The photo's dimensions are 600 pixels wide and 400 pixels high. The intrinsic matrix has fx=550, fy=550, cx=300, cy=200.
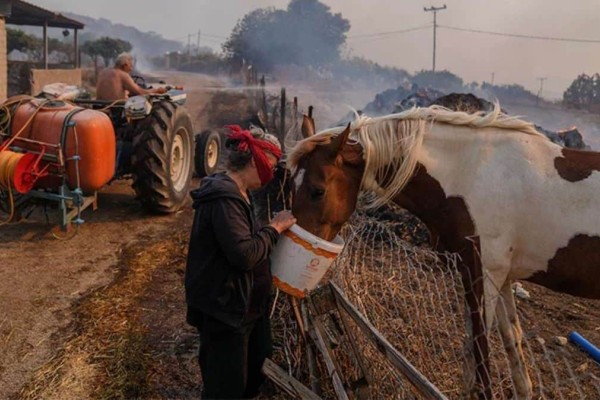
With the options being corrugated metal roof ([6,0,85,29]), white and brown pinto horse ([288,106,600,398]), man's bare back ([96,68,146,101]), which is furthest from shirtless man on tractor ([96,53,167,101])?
corrugated metal roof ([6,0,85,29])

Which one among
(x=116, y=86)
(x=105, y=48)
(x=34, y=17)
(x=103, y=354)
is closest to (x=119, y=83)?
(x=116, y=86)

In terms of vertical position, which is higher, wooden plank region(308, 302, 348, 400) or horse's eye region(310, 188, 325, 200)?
horse's eye region(310, 188, 325, 200)

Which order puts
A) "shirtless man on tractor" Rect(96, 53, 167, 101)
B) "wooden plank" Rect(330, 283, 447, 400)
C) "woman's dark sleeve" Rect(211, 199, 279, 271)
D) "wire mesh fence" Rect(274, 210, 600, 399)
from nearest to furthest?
"wooden plank" Rect(330, 283, 447, 400) → "woman's dark sleeve" Rect(211, 199, 279, 271) → "wire mesh fence" Rect(274, 210, 600, 399) → "shirtless man on tractor" Rect(96, 53, 167, 101)

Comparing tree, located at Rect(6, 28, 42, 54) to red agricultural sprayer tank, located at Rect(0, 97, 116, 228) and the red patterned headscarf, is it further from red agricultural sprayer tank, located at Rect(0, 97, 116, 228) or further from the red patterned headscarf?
the red patterned headscarf

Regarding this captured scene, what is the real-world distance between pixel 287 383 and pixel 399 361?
34.0 inches

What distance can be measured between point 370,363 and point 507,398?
1050mm

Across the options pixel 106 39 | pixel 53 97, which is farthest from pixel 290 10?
pixel 53 97

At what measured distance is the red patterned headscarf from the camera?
2721mm

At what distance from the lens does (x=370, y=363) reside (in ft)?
10.0

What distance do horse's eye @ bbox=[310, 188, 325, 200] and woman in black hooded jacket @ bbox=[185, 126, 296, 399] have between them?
165mm

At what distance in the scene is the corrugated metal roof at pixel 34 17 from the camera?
1866cm

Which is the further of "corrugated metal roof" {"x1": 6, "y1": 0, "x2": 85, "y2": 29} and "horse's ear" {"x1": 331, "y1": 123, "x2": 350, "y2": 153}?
"corrugated metal roof" {"x1": 6, "y1": 0, "x2": 85, "y2": 29}

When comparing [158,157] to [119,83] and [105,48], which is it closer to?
[119,83]

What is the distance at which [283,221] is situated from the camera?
271 cm
